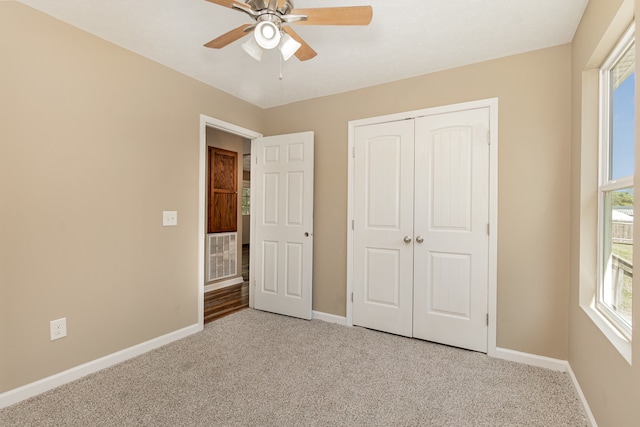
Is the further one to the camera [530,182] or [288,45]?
[530,182]

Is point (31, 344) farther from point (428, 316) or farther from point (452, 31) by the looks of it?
point (452, 31)

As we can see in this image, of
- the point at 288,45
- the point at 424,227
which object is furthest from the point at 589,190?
the point at 288,45

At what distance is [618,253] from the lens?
1644mm

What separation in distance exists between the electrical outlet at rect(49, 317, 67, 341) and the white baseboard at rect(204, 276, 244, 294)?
2340mm

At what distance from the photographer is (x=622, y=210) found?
1.59 metres

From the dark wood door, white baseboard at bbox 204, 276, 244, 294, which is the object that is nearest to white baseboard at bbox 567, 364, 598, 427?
white baseboard at bbox 204, 276, 244, 294

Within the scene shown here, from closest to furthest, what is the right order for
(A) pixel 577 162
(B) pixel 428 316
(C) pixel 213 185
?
1. (A) pixel 577 162
2. (B) pixel 428 316
3. (C) pixel 213 185

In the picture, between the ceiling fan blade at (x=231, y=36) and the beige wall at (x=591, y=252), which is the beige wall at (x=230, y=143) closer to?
the ceiling fan blade at (x=231, y=36)

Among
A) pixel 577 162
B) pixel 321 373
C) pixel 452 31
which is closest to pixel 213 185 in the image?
pixel 321 373

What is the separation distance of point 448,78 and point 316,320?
9.06 feet

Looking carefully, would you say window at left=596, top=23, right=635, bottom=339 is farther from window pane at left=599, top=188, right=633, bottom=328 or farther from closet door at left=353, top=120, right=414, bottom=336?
closet door at left=353, top=120, right=414, bottom=336

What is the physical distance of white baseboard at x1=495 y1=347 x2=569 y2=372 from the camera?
2.28m

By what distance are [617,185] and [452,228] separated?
1.18 m

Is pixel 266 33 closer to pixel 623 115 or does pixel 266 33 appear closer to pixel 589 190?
pixel 623 115
